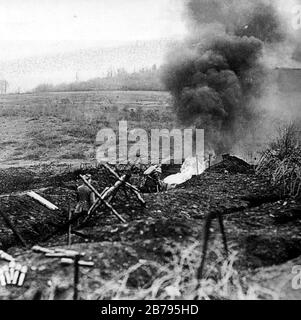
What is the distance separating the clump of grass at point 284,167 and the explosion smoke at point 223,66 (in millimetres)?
5210

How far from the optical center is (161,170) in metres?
12.1

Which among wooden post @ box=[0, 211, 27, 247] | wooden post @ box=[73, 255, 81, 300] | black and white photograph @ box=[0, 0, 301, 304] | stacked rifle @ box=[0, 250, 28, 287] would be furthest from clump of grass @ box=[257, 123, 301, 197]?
stacked rifle @ box=[0, 250, 28, 287]

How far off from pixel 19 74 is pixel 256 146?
10071 millimetres

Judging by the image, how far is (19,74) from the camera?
15617mm

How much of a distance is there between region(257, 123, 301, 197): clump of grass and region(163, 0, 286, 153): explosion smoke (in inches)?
205

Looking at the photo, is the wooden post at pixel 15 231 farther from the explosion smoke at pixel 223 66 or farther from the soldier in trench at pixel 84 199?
the explosion smoke at pixel 223 66

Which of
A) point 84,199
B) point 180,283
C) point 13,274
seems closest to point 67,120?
point 84,199

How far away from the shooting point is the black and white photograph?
4734mm

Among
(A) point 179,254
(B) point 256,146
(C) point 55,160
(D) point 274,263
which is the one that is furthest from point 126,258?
(B) point 256,146

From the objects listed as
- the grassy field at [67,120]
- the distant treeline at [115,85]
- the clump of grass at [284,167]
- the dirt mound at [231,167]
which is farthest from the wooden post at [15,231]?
the distant treeline at [115,85]

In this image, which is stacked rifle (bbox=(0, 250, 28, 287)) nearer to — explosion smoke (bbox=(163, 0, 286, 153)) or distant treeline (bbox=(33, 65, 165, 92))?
explosion smoke (bbox=(163, 0, 286, 153))

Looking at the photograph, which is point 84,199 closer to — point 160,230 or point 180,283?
point 160,230
